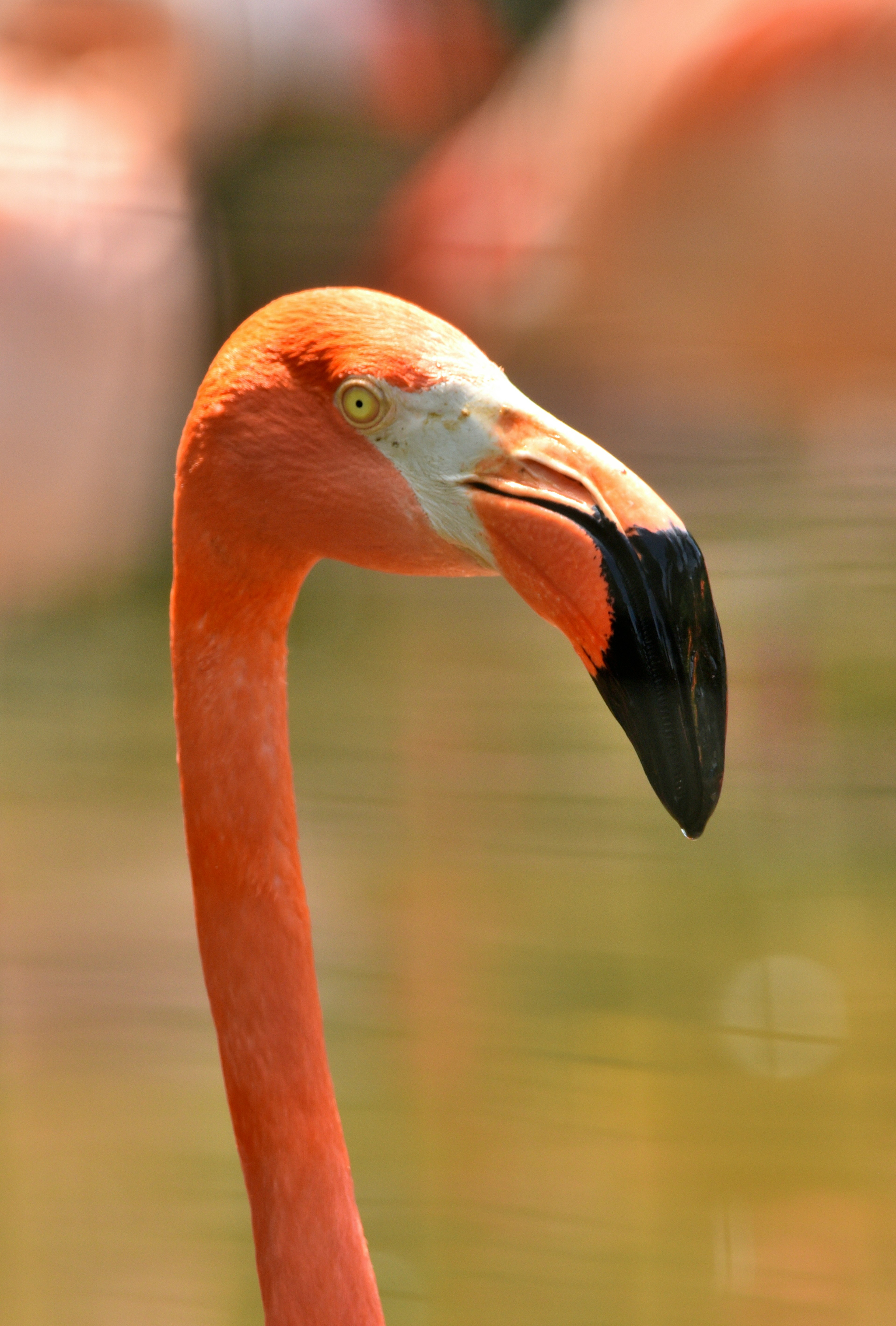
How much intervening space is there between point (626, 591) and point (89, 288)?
130cm

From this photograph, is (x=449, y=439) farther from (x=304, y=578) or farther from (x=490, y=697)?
(x=490, y=697)

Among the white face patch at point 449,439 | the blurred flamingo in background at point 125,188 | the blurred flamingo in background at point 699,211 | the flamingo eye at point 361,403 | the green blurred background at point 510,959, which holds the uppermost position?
the blurred flamingo in background at point 125,188

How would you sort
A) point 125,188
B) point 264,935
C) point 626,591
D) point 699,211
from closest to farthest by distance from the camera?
point 626,591, point 264,935, point 699,211, point 125,188

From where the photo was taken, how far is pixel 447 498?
2.22ft

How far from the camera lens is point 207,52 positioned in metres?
1.85

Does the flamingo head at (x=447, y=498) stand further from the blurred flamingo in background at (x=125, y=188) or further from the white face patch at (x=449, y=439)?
the blurred flamingo in background at (x=125, y=188)

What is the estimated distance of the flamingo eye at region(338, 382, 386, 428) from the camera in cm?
67

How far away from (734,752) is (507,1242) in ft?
2.17

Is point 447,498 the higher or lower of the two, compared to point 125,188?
lower

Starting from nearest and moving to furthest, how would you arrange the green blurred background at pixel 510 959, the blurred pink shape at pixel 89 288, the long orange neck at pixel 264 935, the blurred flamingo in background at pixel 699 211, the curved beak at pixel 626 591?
the curved beak at pixel 626 591 → the long orange neck at pixel 264 935 → the blurred flamingo in background at pixel 699 211 → the green blurred background at pixel 510 959 → the blurred pink shape at pixel 89 288

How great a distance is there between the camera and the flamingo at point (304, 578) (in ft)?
2.07

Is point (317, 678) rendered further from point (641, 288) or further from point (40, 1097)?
point (641, 288)

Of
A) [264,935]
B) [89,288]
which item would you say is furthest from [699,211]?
[89,288]

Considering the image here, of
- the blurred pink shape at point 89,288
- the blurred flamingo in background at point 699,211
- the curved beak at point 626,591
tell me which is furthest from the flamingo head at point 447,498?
the blurred pink shape at point 89,288
